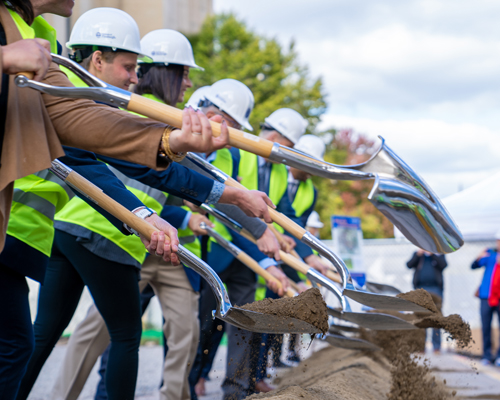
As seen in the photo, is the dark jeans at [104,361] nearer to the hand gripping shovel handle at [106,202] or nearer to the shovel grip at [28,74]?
the hand gripping shovel handle at [106,202]

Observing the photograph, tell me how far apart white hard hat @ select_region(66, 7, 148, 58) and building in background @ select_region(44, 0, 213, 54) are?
5.66m

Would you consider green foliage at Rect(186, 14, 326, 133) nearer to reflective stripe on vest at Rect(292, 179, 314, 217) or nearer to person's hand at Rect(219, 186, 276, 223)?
reflective stripe on vest at Rect(292, 179, 314, 217)

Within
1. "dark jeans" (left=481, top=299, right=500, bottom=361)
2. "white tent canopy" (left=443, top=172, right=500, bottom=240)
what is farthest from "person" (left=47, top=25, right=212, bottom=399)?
"dark jeans" (left=481, top=299, right=500, bottom=361)

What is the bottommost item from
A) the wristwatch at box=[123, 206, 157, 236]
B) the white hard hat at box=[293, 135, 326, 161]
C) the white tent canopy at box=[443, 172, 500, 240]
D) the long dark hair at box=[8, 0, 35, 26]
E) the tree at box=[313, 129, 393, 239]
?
the wristwatch at box=[123, 206, 157, 236]

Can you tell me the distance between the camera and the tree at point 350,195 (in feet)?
75.0

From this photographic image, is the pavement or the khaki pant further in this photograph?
the pavement

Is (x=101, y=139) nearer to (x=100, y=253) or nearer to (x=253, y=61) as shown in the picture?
(x=100, y=253)

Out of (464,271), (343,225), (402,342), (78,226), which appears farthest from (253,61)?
(78,226)

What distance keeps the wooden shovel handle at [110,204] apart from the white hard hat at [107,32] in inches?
37.3

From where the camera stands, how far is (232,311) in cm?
221

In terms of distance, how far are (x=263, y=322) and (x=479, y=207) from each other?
5488mm

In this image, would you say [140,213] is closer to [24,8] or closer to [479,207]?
[24,8]

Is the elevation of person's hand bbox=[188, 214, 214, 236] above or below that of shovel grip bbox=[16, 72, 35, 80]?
above

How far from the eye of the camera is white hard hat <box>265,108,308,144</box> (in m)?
5.45
